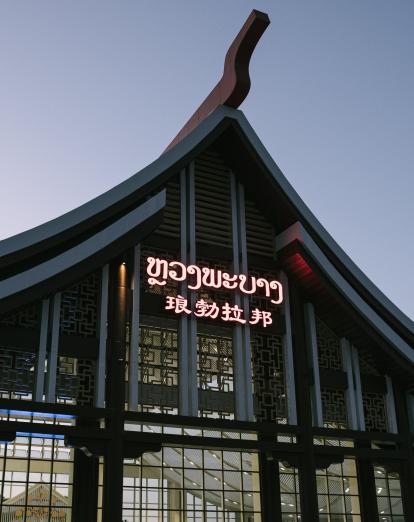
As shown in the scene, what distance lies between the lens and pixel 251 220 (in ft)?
88.9

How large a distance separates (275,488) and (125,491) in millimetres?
5216

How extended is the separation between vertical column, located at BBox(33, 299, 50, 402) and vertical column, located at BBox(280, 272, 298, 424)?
856 cm

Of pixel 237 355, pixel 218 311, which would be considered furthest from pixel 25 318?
pixel 237 355

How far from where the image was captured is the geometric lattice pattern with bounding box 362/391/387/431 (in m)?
26.5

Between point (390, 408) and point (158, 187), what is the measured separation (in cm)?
1199

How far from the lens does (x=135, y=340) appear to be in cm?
2253

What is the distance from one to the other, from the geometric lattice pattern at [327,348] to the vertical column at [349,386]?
240mm

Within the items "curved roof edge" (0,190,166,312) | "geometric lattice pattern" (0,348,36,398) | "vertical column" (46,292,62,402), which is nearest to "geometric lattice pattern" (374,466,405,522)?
"curved roof edge" (0,190,166,312)

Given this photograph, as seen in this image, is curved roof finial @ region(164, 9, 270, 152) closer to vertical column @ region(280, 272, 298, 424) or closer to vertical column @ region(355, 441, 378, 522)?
vertical column @ region(280, 272, 298, 424)

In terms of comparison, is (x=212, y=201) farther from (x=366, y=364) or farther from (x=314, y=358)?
(x=366, y=364)

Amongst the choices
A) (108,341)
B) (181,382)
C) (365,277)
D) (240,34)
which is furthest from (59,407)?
(240,34)

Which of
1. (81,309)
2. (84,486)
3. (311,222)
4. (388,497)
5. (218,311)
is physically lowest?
(388,497)

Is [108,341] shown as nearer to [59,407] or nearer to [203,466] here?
[59,407]

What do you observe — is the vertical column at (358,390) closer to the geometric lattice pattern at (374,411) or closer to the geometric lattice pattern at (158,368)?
the geometric lattice pattern at (374,411)
